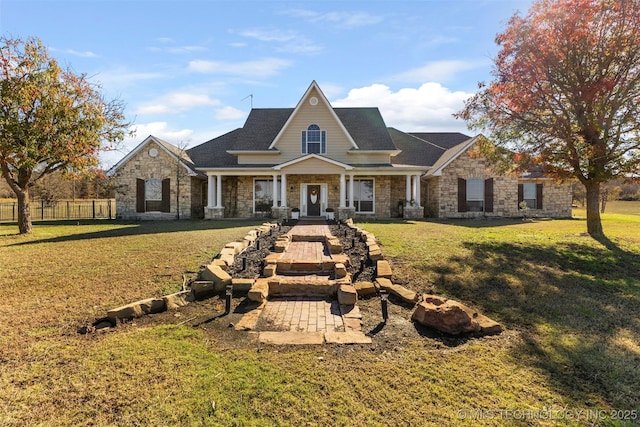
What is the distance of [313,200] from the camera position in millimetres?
20844

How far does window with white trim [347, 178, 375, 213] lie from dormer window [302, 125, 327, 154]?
9.76ft

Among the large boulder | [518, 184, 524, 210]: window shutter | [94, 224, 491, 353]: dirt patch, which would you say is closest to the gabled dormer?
[518, 184, 524, 210]: window shutter

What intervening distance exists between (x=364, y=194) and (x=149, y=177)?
1342 cm

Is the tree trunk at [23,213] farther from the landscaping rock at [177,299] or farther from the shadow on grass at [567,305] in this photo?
the shadow on grass at [567,305]

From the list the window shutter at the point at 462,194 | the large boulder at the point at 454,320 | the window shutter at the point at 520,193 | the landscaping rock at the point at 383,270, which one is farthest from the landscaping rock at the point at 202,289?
the window shutter at the point at 520,193

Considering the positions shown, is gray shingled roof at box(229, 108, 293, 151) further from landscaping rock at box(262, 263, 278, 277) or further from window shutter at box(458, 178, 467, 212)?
landscaping rock at box(262, 263, 278, 277)

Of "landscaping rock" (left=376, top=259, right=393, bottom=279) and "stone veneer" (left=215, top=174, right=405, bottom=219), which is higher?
"stone veneer" (left=215, top=174, right=405, bottom=219)

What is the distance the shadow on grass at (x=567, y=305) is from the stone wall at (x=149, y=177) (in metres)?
16.8

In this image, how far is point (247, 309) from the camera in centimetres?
541

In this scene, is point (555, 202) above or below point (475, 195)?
below

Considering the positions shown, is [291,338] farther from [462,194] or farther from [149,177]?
[149,177]

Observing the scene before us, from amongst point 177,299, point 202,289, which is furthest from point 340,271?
point 177,299

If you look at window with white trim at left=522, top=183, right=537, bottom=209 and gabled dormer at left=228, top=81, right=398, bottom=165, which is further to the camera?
window with white trim at left=522, top=183, right=537, bottom=209

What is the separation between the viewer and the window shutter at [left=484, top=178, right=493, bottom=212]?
20.8m
